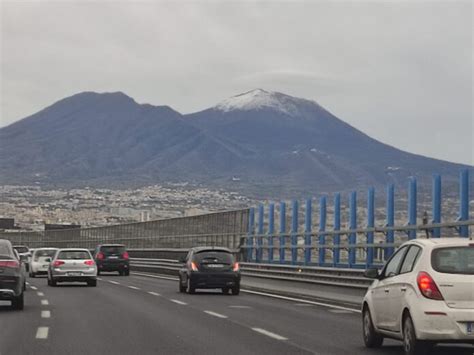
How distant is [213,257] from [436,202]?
33.4ft

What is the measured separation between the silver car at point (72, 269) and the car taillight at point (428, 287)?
25892 mm

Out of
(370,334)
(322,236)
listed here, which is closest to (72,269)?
(322,236)

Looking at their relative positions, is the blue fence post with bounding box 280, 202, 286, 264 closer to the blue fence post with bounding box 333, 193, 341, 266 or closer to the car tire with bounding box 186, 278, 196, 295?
the blue fence post with bounding box 333, 193, 341, 266

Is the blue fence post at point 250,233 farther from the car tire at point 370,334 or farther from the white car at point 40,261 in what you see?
the car tire at point 370,334

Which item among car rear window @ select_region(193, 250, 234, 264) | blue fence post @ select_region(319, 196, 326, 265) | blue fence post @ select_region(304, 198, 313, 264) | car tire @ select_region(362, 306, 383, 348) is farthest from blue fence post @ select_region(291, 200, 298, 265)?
car tire @ select_region(362, 306, 383, 348)

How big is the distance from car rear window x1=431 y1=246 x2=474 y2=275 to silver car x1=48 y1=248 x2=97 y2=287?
25.8 metres

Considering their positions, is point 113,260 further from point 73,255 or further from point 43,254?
point 73,255

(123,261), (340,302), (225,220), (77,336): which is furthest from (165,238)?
(77,336)

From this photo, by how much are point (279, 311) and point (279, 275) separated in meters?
10.8

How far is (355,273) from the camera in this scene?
90.2ft

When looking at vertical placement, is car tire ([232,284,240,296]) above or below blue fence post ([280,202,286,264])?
below

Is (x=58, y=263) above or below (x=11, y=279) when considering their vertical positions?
above

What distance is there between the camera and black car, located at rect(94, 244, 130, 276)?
179 ft

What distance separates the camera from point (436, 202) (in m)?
24.9
